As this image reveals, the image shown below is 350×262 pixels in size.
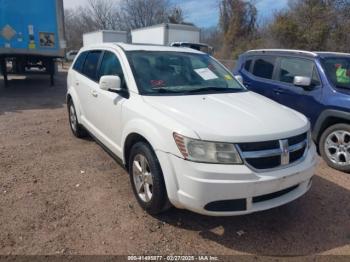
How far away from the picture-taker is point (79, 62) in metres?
5.50

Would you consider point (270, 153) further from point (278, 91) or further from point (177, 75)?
point (278, 91)

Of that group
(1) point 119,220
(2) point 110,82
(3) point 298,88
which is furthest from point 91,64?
(3) point 298,88

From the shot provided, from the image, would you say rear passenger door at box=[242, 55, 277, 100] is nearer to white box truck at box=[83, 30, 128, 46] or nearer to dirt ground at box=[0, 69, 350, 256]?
dirt ground at box=[0, 69, 350, 256]

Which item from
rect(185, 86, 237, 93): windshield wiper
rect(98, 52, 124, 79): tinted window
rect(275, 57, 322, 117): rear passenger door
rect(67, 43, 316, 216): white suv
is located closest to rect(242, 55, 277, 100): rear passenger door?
rect(275, 57, 322, 117): rear passenger door

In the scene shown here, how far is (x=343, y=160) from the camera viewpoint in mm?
4633

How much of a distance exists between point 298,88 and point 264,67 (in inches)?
42.0

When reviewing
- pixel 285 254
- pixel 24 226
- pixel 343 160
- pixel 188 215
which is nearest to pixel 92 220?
pixel 24 226

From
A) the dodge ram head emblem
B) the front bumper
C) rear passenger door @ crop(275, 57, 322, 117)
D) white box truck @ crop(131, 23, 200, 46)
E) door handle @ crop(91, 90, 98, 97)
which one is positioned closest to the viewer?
the front bumper

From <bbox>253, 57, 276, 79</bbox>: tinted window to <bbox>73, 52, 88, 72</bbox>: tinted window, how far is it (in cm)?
339

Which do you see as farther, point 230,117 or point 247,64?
point 247,64

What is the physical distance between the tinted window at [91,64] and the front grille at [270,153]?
2798 millimetres

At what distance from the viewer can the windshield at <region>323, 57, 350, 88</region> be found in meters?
4.95

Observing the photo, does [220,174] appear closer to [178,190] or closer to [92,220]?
[178,190]

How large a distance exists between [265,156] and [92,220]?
1.87 meters
